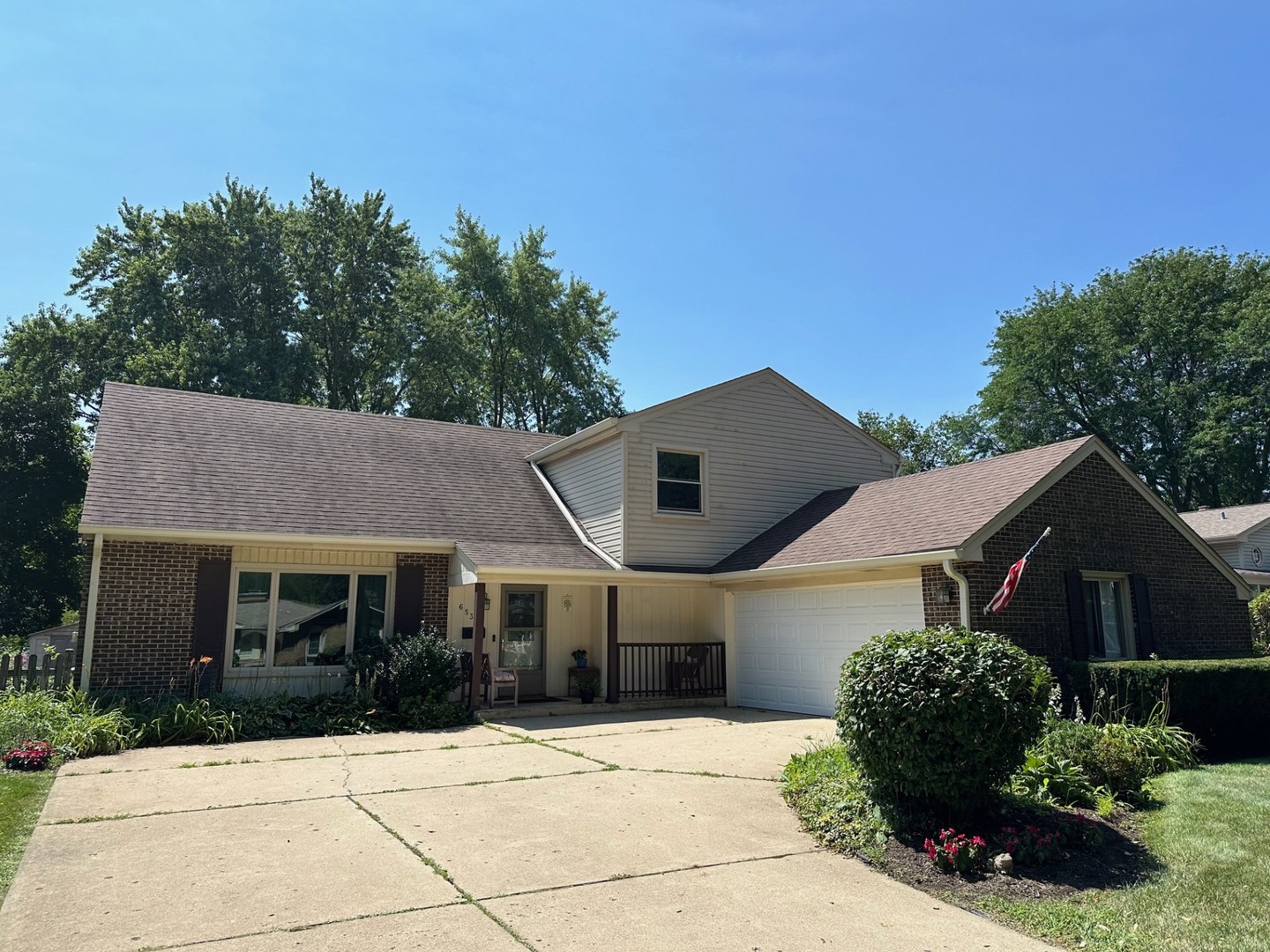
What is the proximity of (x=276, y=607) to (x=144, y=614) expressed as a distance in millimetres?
1816

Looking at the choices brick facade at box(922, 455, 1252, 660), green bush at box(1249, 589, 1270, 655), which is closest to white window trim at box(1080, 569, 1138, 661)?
brick facade at box(922, 455, 1252, 660)

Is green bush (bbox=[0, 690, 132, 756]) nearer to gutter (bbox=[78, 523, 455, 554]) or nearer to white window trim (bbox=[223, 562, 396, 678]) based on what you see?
white window trim (bbox=[223, 562, 396, 678])

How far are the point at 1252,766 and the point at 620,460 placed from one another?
33.5 feet

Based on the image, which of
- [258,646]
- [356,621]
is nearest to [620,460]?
[356,621]

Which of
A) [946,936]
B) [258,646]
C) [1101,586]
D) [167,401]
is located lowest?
[946,936]

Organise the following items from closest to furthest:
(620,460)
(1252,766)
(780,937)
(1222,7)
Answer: (780,937)
(1252,766)
(1222,7)
(620,460)

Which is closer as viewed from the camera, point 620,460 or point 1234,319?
point 620,460

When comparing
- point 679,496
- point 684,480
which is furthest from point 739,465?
point 679,496

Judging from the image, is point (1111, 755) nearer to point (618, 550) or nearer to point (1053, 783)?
point (1053, 783)

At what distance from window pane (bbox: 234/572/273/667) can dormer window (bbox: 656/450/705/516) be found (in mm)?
6969

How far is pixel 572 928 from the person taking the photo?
14.4 feet

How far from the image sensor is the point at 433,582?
1395 centimetres

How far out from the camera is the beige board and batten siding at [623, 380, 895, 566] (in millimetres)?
15547

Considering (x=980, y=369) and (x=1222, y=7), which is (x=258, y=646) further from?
(x=980, y=369)
